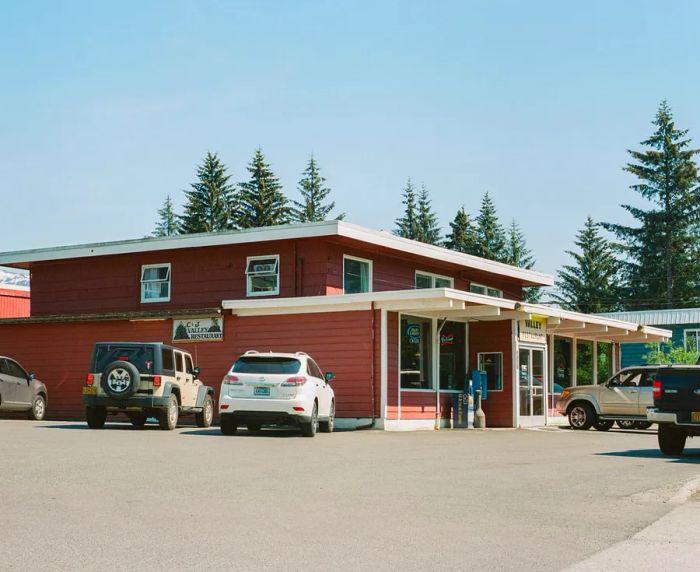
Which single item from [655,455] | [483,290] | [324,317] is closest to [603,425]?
[483,290]

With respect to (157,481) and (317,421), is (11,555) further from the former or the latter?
(317,421)

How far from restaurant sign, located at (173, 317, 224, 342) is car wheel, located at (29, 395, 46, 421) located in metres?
4.00

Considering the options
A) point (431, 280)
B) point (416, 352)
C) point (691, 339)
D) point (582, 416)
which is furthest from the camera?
point (691, 339)

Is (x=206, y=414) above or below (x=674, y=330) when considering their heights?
below

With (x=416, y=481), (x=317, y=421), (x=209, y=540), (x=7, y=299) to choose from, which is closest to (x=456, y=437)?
(x=317, y=421)

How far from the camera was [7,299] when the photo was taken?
48.8m

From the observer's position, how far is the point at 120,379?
21.8 metres

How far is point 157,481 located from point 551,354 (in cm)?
2362

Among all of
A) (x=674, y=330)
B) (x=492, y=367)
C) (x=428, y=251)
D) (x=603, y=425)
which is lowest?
(x=603, y=425)

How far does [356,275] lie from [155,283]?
6.87m

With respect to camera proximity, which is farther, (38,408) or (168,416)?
(38,408)

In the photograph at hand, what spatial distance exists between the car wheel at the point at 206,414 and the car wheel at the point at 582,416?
33.9 feet

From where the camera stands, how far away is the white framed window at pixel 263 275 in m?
29.3

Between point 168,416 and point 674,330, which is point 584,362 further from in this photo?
point 168,416
